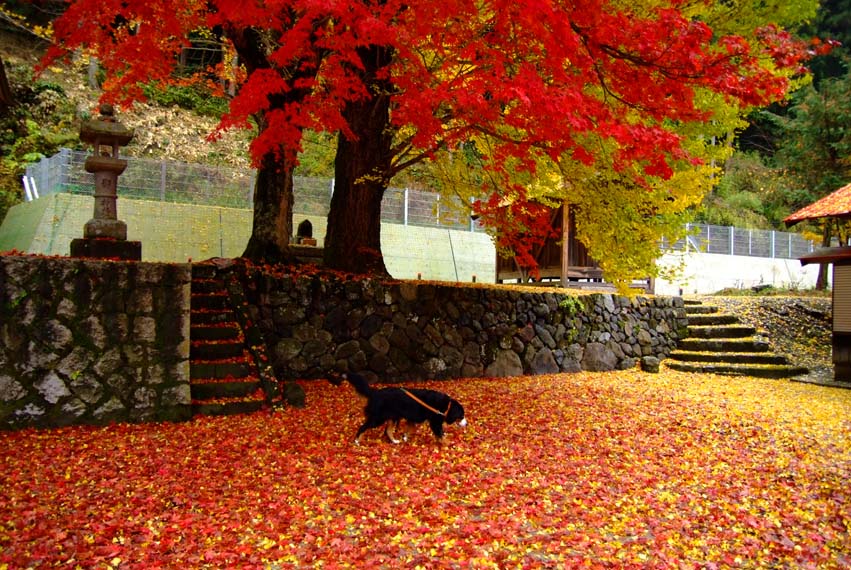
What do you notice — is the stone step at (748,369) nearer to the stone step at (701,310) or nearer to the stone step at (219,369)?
the stone step at (701,310)

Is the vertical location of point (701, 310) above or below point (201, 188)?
below

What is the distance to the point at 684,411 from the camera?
7.79m

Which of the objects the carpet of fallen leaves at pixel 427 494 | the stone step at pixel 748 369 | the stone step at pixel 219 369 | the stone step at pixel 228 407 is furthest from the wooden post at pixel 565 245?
the stone step at pixel 228 407

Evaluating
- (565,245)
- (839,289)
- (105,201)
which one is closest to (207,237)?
(105,201)

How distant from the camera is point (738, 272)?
72.7 ft

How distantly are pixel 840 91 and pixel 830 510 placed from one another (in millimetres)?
19247

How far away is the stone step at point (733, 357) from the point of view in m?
11.8

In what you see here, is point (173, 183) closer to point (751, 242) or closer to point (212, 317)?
point (212, 317)

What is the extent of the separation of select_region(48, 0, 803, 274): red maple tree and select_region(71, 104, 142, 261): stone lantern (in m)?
0.59

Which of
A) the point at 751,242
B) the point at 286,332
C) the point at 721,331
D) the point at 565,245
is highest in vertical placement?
the point at 751,242

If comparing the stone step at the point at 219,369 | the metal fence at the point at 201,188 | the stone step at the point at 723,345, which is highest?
the metal fence at the point at 201,188

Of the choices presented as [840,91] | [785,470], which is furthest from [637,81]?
[840,91]

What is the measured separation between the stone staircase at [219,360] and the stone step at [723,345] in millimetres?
10386

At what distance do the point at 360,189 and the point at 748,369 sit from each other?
336 inches
